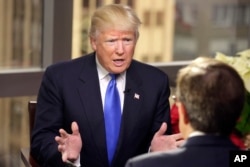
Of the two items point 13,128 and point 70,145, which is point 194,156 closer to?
point 70,145

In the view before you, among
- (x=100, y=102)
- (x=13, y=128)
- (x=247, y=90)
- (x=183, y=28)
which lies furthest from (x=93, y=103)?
(x=183, y=28)

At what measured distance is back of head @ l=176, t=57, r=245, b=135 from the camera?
169cm

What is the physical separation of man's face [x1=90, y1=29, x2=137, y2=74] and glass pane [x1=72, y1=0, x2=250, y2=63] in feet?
4.65

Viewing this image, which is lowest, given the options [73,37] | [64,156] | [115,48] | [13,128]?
[13,128]

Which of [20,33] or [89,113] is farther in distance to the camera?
[20,33]

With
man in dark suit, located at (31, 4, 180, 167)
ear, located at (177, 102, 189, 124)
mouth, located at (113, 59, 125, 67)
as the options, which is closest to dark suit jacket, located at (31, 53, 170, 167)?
man in dark suit, located at (31, 4, 180, 167)

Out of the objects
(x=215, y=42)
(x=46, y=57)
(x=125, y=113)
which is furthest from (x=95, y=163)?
(x=215, y=42)

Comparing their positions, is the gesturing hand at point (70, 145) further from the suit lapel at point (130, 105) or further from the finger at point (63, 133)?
the suit lapel at point (130, 105)

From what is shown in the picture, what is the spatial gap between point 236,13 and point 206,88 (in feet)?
9.57

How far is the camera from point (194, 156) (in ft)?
5.56

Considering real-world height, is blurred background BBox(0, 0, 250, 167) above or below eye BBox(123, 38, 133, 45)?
below

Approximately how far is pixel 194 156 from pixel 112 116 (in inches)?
37.6

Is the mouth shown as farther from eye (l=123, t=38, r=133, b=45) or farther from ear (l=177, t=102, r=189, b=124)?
ear (l=177, t=102, r=189, b=124)

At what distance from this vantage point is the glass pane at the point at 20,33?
3.89 meters
